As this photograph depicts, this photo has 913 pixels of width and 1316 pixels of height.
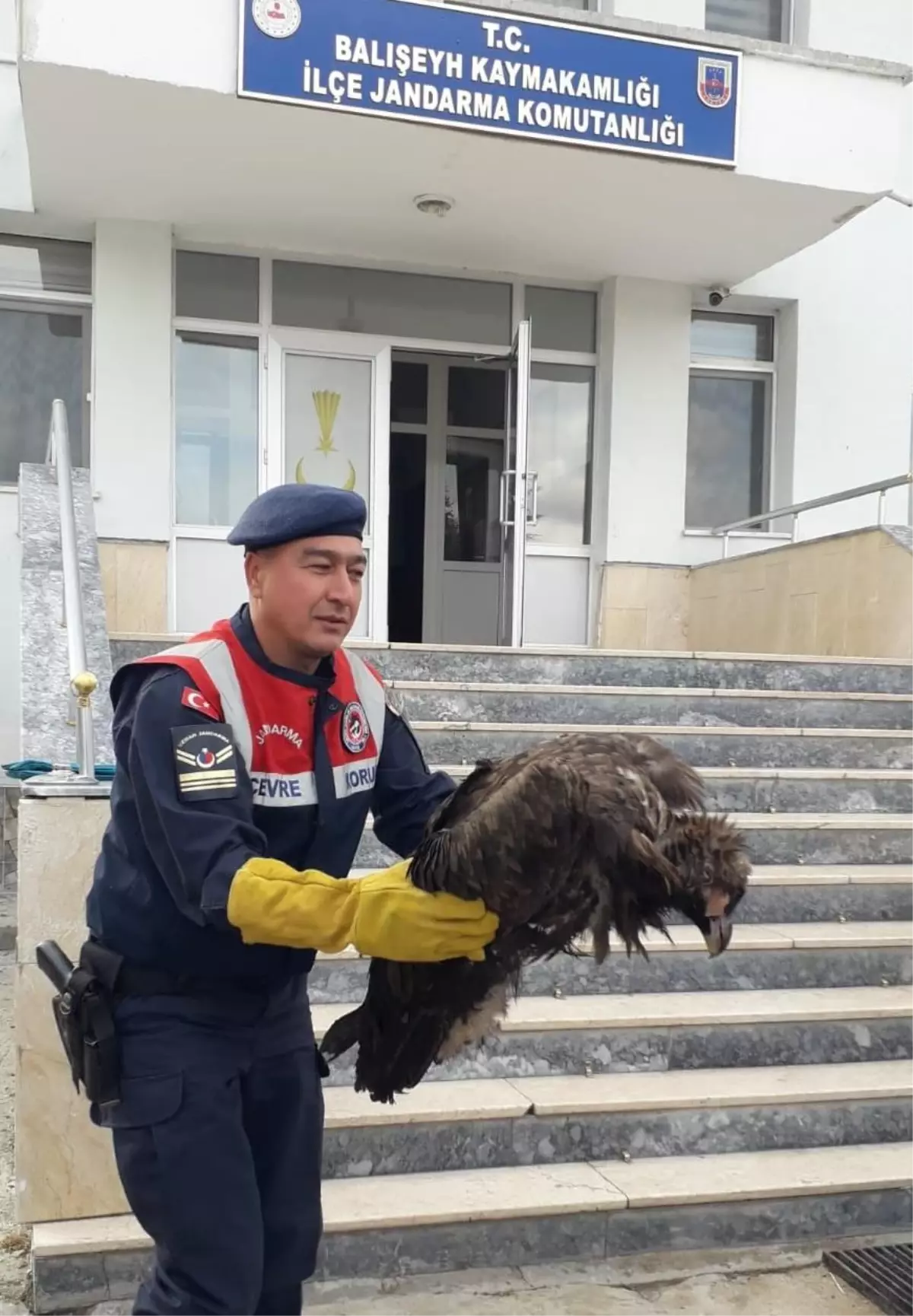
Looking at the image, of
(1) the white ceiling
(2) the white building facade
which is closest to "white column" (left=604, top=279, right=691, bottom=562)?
(2) the white building facade

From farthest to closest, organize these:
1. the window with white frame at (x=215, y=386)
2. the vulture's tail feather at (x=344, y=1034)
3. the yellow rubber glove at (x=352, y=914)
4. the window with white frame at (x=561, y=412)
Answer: the window with white frame at (x=561, y=412) → the window with white frame at (x=215, y=386) → the vulture's tail feather at (x=344, y=1034) → the yellow rubber glove at (x=352, y=914)

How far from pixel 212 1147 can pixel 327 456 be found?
648 centimetres

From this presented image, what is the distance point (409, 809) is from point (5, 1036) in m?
3.18

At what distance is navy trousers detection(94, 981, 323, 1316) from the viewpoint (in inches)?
73.7

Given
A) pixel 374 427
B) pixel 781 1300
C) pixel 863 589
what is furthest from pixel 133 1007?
pixel 374 427

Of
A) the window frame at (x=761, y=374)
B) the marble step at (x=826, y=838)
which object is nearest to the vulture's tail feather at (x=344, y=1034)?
the marble step at (x=826, y=838)

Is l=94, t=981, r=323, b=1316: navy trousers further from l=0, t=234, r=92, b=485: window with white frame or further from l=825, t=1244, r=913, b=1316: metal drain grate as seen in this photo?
l=0, t=234, r=92, b=485: window with white frame

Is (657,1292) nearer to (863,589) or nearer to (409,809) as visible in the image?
(409,809)

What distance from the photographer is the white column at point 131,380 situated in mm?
7234

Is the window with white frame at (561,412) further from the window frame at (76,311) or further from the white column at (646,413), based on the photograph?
the window frame at (76,311)

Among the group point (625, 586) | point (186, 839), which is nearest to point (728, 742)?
point (625, 586)

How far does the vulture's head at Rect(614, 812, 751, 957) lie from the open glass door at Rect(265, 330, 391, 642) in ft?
20.2

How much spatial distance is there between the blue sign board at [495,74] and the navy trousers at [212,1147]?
17.2 feet

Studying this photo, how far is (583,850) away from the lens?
66.7 inches
